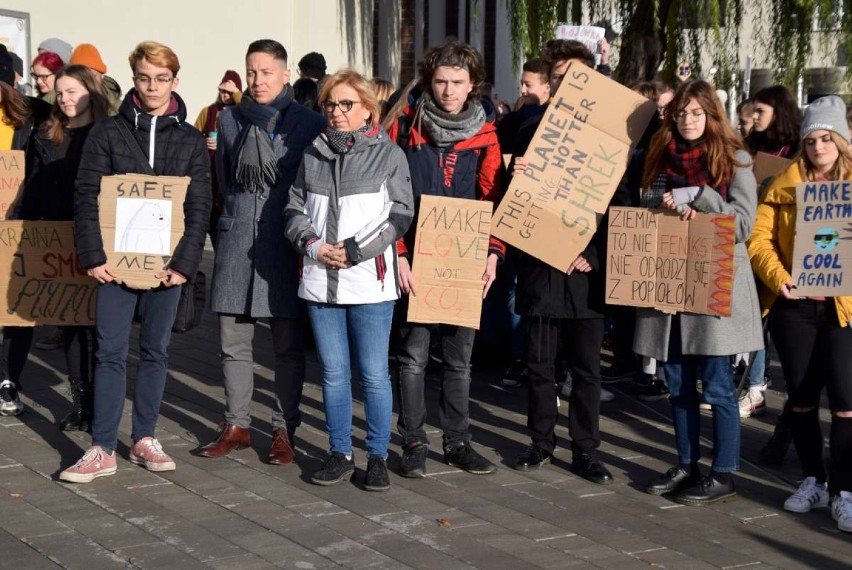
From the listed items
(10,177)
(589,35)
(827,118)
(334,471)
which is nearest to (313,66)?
(589,35)

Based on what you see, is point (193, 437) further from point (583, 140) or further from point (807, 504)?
point (807, 504)

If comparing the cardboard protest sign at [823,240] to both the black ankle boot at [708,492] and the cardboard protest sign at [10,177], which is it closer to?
the black ankle boot at [708,492]

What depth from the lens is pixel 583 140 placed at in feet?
21.9

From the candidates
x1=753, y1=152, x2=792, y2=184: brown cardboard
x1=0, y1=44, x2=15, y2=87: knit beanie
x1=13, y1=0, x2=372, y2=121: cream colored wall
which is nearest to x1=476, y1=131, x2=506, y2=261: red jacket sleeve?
x1=753, y1=152, x2=792, y2=184: brown cardboard

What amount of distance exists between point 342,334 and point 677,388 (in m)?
1.69

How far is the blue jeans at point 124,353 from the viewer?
6496 millimetres

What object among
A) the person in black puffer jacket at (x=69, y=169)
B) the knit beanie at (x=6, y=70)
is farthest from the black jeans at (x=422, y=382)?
the knit beanie at (x=6, y=70)

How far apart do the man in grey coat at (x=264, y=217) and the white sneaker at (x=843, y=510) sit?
2.74 meters

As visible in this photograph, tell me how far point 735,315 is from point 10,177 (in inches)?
163

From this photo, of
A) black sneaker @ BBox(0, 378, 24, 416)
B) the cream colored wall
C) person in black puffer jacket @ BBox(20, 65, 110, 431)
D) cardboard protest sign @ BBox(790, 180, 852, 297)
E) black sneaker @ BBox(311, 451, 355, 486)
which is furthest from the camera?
the cream colored wall

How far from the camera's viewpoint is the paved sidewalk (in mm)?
5414

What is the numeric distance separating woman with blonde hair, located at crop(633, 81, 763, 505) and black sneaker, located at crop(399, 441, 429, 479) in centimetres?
114

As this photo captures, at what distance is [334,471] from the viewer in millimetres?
6453

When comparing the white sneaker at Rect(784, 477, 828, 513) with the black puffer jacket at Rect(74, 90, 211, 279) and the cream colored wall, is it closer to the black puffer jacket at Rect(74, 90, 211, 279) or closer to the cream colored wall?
the black puffer jacket at Rect(74, 90, 211, 279)
